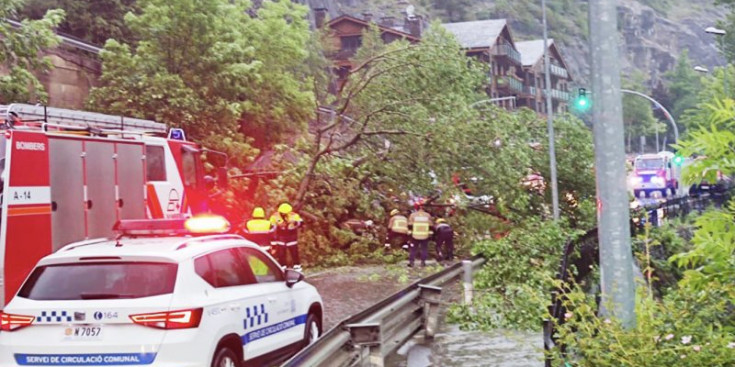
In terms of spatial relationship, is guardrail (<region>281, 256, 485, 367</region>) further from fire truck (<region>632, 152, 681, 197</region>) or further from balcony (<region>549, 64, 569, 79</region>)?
balcony (<region>549, 64, 569, 79</region>)

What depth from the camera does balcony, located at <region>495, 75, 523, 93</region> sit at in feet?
273

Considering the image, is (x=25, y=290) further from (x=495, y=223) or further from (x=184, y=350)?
(x=495, y=223)

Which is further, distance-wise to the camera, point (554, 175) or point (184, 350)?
point (554, 175)

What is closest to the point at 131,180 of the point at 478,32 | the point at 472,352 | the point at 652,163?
the point at 472,352

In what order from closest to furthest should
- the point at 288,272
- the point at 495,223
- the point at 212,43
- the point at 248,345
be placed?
the point at 248,345, the point at 288,272, the point at 495,223, the point at 212,43

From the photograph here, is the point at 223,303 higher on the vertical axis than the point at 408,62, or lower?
lower

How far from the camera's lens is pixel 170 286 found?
7.75 m

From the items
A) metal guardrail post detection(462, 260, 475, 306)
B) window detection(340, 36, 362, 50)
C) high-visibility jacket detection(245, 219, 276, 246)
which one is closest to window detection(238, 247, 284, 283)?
metal guardrail post detection(462, 260, 475, 306)

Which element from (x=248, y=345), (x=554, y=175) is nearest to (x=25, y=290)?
(x=248, y=345)

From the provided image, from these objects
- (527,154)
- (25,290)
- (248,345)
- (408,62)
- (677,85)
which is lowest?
(248,345)

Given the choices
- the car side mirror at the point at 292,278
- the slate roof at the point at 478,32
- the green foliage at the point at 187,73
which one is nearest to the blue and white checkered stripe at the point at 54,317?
the car side mirror at the point at 292,278

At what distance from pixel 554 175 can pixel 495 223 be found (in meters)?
2.00

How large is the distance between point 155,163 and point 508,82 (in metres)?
70.7

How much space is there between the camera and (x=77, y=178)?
1312cm
